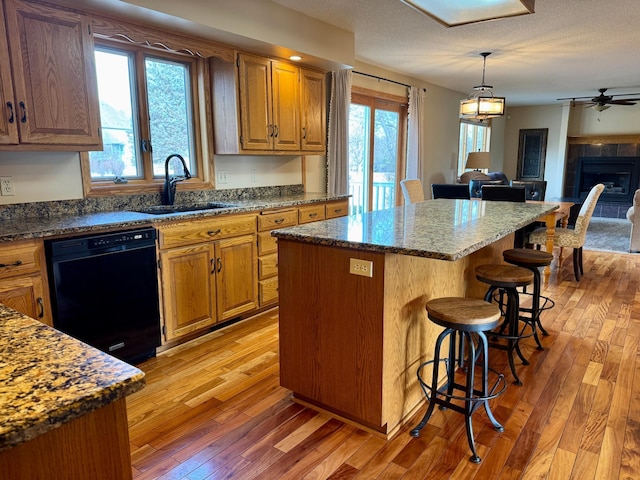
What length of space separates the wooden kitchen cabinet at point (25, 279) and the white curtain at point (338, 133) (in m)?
3.05

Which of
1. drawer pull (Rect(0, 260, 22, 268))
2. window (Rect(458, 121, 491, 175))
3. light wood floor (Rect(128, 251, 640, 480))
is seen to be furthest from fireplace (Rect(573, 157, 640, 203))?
drawer pull (Rect(0, 260, 22, 268))

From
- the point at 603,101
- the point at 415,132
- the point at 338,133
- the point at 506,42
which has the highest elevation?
the point at 506,42

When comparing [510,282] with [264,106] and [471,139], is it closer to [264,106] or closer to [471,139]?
[264,106]

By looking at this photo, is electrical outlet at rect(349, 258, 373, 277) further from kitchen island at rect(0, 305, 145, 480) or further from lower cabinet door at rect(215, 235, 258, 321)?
lower cabinet door at rect(215, 235, 258, 321)

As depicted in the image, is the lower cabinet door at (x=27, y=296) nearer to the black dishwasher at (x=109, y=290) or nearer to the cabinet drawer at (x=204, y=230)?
the black dishwasher at (x=109, y=290)

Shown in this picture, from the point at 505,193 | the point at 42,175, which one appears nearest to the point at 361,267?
the point at 42,175

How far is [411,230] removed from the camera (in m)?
2.21

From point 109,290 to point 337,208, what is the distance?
2.30 m

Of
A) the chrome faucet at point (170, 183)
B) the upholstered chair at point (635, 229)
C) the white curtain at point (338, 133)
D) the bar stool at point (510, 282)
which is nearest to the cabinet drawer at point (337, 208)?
the white curtain at point (338, 133)

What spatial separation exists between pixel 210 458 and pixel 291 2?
321 centimetres

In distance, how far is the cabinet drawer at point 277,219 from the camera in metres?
3.46

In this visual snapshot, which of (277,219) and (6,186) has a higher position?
(6,186)

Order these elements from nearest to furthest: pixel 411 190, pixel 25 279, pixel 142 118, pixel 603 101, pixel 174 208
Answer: pixel 25 279 → pixel 142 118 → pixel 174 208 → pixel 411 190 → pixel 603 101

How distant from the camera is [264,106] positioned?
145 inches
